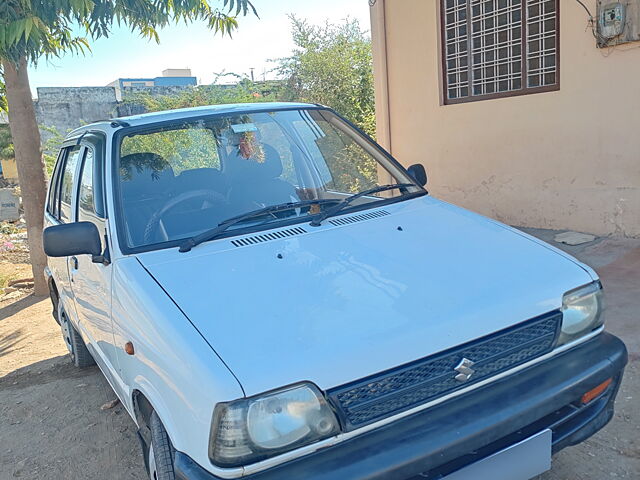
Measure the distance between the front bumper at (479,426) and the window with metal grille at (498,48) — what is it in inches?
186

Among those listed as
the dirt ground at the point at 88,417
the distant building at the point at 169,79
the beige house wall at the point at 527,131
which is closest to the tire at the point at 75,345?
the dirt ground at the point at 88,417

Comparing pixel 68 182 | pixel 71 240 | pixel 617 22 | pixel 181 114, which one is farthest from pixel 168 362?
pixel 617 22

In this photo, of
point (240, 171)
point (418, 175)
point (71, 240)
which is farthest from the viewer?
point (418, 175)

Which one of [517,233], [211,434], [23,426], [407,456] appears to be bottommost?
[23,426]

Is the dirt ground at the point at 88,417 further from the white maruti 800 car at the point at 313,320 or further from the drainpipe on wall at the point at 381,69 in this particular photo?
the drainpipe on wall at the point at 381,69

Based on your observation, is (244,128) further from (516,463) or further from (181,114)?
(516,463)

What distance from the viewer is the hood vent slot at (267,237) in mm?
2528

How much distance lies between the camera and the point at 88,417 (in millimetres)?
3645

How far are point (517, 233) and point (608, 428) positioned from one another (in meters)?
1.11

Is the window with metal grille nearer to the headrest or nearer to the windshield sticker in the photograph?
the windshield sticker

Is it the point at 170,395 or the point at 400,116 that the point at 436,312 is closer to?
the point at 170,395

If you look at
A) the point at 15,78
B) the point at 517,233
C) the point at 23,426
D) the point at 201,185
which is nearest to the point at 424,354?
the point at 517,233

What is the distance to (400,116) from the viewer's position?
816cm

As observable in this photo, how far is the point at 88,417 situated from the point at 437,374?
8.56 feet
